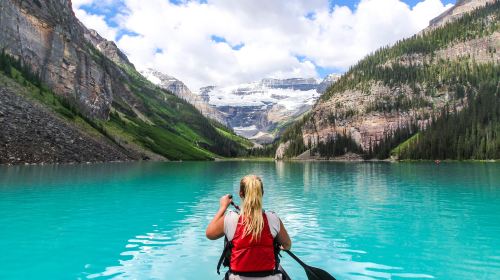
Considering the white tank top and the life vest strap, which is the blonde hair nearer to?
the white tank top

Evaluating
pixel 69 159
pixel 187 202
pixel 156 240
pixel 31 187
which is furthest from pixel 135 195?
pixel 69 159

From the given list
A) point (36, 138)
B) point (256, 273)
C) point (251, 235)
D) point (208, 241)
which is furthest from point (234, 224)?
point (36, 138)

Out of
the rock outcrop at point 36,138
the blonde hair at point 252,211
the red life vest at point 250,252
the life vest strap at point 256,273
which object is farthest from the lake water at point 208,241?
the rock outcrop at point 36,138

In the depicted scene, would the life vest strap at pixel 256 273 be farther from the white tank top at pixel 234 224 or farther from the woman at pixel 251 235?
the white tank top at pixel 234 224

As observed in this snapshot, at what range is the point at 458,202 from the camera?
40.6m

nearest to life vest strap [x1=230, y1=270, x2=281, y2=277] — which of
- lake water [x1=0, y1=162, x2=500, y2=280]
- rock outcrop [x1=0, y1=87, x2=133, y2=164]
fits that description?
lake water [x1=0, y1=162, x2=500, y2=280]

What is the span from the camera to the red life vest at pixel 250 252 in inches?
372

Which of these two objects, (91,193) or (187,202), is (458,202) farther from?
(91,193)

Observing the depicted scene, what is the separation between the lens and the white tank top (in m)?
9.63

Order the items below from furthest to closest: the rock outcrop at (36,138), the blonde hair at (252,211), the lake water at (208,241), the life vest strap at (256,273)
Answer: the rock outcrop at (36,138), the lake water at (208,241), the life vest strap at (256,273), the blonde hair at (252,211)

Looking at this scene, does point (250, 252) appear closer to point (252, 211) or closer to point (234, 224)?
point (234, 224)

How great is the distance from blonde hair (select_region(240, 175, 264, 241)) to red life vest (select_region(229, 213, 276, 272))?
0.13 metres

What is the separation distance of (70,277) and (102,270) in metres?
1.46

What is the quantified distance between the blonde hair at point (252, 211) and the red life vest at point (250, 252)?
130 mm
